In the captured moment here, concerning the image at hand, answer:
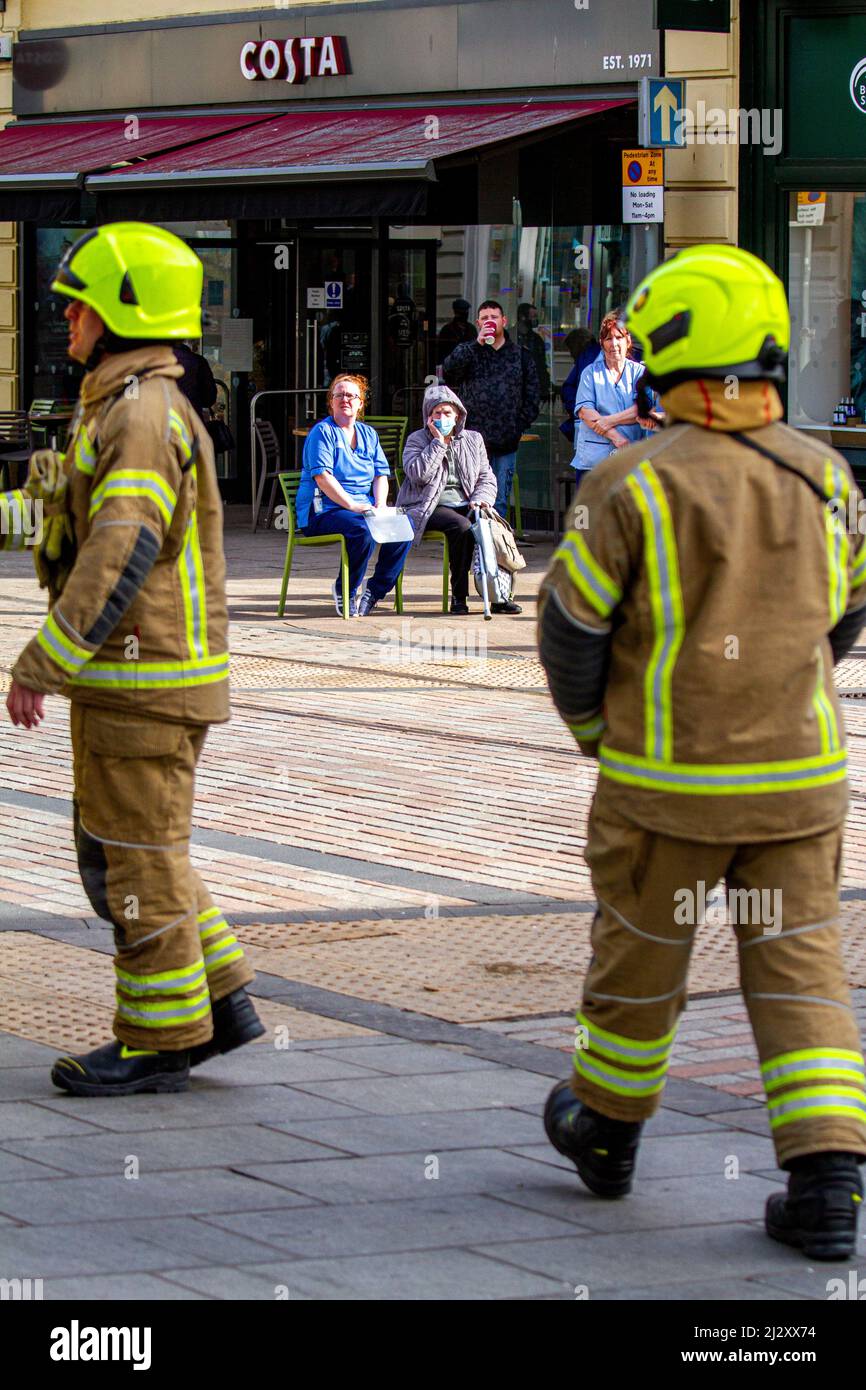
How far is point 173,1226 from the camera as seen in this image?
4.20 metres

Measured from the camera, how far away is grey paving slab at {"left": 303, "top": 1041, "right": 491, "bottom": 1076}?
529 centimetres

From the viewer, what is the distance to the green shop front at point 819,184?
16.9 m

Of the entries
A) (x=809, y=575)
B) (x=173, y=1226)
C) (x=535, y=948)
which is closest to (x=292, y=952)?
(x=535, y=948)

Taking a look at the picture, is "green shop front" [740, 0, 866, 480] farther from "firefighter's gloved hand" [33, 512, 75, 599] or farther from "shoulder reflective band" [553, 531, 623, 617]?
"shoulder reflective band" [553, 531, 623, 617]

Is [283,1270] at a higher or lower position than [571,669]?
lower

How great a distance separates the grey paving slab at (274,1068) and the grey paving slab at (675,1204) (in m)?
0.80

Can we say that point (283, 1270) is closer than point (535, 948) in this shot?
Yes

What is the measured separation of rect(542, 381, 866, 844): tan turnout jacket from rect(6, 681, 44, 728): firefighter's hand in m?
1.25

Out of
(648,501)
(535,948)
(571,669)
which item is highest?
(648,501)

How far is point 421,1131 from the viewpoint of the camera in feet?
15.9

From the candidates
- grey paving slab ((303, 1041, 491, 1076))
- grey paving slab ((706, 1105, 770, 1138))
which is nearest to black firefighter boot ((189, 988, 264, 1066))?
grey paving slab ((303, 1041, 491, 1076))

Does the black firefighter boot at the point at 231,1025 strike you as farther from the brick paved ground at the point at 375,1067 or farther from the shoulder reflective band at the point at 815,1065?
the shoulder reflective band at the point at 815,1065

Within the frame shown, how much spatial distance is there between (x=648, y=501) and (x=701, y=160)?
13.6 meters
